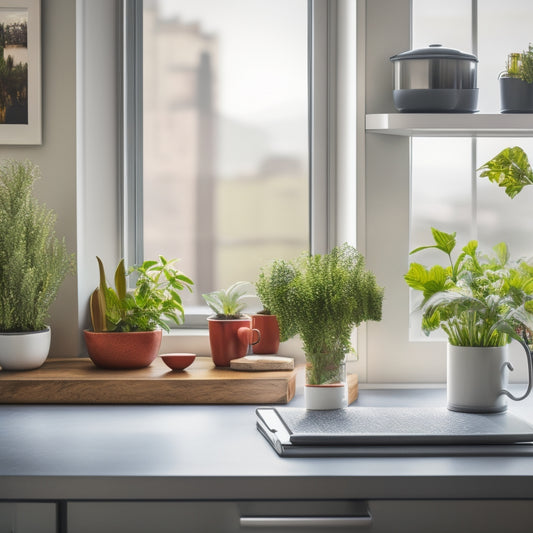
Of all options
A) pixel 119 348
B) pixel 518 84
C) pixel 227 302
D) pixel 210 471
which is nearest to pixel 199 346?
pixel 227 302

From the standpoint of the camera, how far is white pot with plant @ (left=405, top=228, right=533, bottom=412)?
5.39 ft

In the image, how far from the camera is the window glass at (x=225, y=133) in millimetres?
2221

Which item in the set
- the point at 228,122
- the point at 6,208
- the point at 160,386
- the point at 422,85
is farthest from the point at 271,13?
the point at 160,386

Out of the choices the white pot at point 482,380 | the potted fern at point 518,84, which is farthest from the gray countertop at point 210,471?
the potted fern at point 518,84

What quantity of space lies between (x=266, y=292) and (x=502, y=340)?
0.51 meters

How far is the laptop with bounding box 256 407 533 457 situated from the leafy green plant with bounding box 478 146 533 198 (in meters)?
0.57

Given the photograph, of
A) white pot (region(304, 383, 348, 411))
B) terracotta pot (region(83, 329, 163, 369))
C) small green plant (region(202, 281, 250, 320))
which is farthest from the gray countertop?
small green plant (region(202, 281, 250, 320))

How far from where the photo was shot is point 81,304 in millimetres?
2051

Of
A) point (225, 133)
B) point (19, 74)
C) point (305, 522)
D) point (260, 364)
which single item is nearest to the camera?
point (305, 522)

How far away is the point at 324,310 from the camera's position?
1654mm

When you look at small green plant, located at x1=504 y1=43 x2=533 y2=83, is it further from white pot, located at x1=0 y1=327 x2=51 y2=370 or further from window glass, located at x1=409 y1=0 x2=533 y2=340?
white pot, located at x1=0 y1=327 x2=51 y2=370

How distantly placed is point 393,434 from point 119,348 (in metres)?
0.76

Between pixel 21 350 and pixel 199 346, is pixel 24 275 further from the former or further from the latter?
pixel 199 346

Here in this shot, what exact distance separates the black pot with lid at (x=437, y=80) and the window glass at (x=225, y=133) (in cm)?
43
